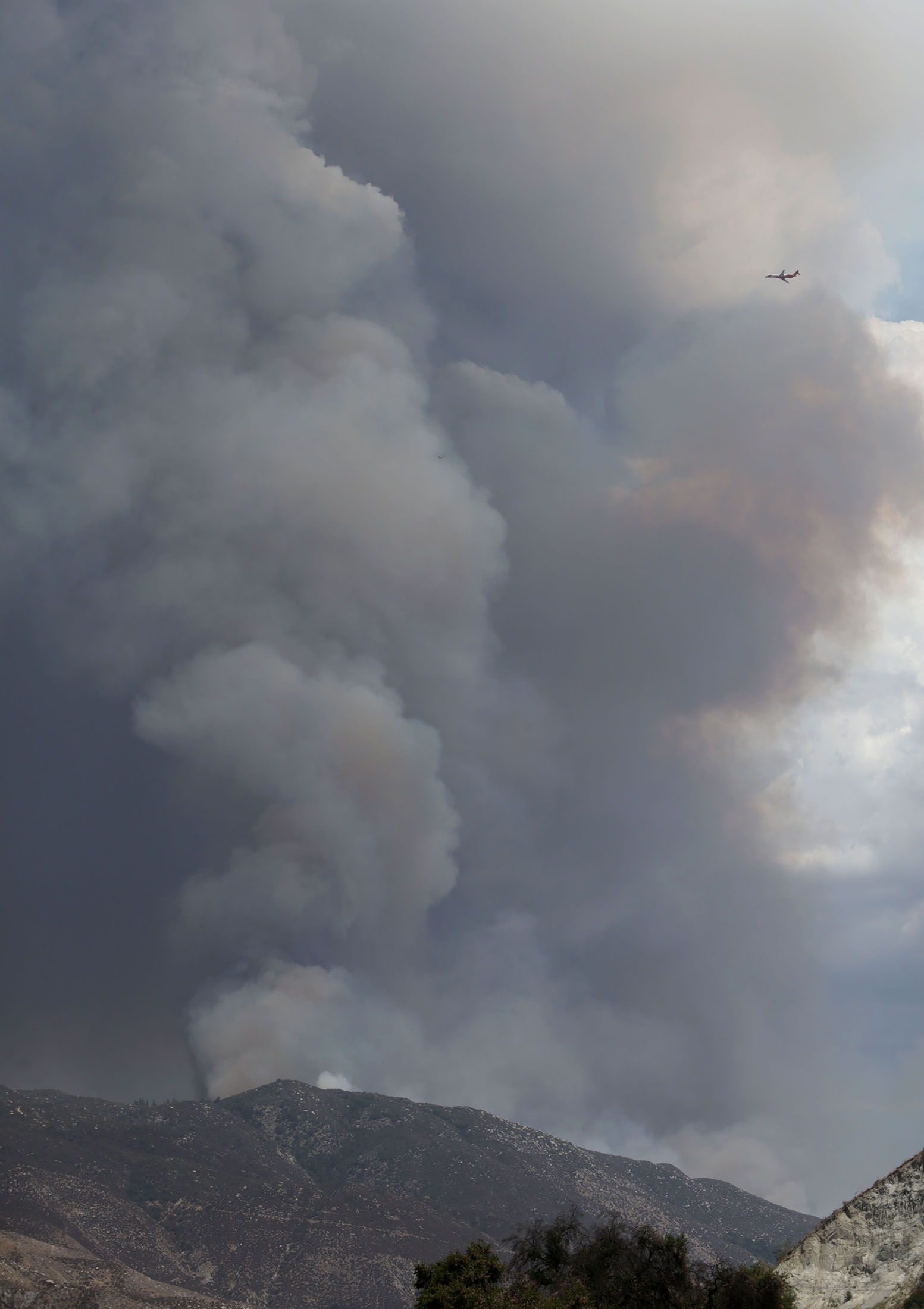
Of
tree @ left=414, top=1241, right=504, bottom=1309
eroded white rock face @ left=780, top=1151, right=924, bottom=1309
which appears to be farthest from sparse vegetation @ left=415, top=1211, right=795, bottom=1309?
eroded white rock face @ left=780, top=1151, right=924, bottom=1309

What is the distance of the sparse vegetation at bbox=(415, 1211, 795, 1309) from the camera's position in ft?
175

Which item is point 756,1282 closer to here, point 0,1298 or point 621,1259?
point 621,1259

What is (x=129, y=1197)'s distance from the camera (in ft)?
630

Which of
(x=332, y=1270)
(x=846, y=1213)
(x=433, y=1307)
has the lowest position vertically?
(x=332, y=1270)

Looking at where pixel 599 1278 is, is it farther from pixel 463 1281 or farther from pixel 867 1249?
pixel 867 1249

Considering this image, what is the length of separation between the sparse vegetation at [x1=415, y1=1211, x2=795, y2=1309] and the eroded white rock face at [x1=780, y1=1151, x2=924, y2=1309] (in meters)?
1.90

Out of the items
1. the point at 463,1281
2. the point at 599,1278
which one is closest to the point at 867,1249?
the point at 599,1278

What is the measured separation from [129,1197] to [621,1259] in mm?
163596

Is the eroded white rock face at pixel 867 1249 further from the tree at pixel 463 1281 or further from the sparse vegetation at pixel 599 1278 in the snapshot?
the tree at pixel 463 1281

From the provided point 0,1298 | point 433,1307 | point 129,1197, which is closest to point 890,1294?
point 433,1307

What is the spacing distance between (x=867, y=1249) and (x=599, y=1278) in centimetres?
1949

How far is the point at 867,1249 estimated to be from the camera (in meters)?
54.7

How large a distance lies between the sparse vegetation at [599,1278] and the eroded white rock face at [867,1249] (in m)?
1.90

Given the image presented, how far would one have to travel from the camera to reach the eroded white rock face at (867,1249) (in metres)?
52.2
